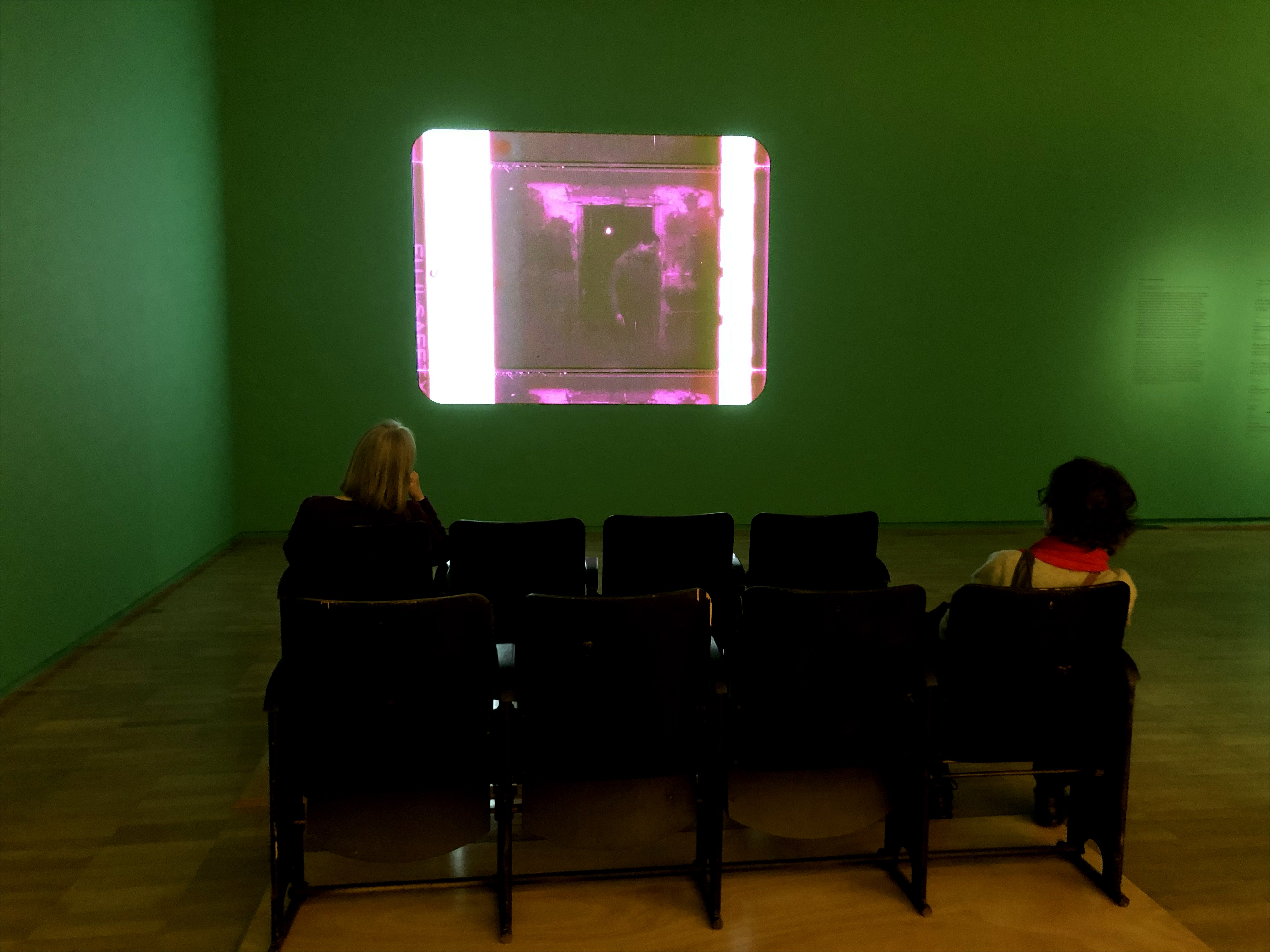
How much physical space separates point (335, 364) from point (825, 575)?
13.6 feet

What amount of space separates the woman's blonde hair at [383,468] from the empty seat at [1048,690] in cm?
170

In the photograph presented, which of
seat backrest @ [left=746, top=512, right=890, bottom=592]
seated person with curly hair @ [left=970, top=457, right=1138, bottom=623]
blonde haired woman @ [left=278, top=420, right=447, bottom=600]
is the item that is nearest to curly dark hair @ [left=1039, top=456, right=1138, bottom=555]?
seated person with curly hair @ [left=970, top=457, right=1138, bottom=623]

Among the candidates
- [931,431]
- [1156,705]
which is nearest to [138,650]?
[1156,705]

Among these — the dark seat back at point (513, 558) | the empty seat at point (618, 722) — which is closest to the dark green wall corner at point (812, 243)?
the dark seat back at point (513, 558)

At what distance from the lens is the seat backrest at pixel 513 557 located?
2.97 meters

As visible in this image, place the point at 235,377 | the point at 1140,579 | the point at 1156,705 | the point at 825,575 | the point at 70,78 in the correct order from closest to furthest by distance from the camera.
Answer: the point at 825,575, the point at 1156,705, the point at 70,78, the point at 1140,579, the point at 235,377

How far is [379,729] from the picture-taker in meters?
1.92

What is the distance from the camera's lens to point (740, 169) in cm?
619

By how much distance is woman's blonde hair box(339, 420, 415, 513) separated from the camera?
2.91 meters

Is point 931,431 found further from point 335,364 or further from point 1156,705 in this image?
point 335,364

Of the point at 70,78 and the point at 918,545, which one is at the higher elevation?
the point at 70,78

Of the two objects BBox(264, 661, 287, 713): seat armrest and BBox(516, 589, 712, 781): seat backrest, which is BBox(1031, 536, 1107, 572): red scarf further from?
BBox(264, 661, 287, 713): seat armrest

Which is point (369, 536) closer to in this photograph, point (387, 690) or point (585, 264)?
point (387, 690)

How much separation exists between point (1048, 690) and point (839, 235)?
472cm
